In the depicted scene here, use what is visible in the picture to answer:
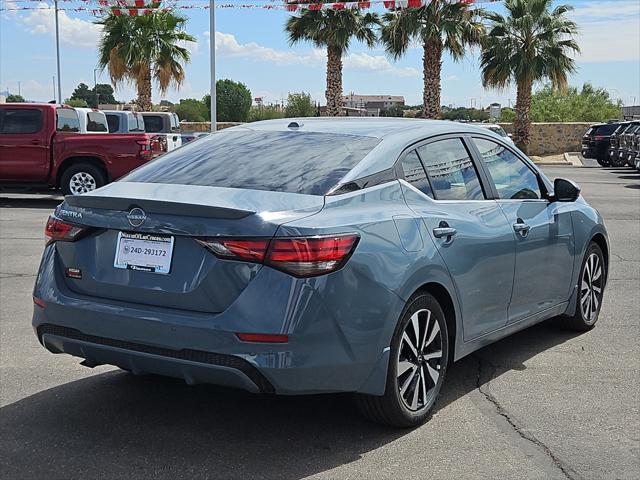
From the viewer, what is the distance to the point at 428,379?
14.8 feet

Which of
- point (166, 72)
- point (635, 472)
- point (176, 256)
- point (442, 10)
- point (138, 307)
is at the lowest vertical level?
point (635, 472)

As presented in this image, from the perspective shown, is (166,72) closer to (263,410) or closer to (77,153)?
(77,153)

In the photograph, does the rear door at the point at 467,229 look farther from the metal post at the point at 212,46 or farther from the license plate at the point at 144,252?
the metal post at the point at 212,46

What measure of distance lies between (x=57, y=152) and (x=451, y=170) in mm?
12454

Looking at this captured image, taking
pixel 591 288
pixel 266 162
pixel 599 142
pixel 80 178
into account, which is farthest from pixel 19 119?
pixel 599 142

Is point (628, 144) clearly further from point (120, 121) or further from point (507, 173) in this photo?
point (507, 173)

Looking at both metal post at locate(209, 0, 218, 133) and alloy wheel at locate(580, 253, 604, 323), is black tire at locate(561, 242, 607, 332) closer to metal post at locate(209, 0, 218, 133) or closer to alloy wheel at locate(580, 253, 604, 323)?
alloy wheel at locate(580, 253, 604, 323)

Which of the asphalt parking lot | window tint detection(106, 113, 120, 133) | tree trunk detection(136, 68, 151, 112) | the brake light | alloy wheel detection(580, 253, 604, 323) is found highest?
tree trunk detection(136, 68, 151, 112)

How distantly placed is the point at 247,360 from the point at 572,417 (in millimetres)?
1952

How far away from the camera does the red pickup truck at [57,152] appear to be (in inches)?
623

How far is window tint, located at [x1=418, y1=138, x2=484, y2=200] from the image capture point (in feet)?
15.8

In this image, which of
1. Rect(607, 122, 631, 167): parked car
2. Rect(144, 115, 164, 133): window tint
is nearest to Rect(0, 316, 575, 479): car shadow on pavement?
Rect(144, 115, 164, 133): window tint

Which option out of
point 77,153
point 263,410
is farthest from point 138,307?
point 77,153

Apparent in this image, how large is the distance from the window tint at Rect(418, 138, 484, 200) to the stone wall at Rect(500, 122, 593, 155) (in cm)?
3785
